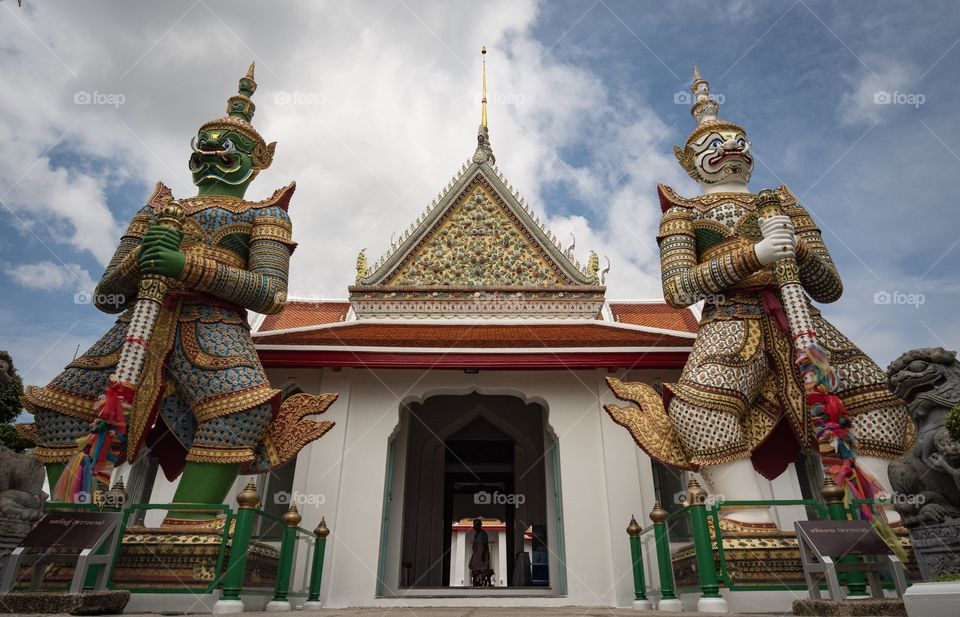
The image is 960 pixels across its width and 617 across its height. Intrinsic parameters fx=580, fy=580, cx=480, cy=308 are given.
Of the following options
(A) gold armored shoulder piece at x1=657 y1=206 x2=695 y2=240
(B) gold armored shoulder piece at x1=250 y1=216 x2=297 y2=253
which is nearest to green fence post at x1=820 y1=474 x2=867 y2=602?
(A) gold armored shoulder piece at x1=657 y1=206 x2=695 y2=240

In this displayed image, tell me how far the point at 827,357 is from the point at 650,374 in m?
2.34

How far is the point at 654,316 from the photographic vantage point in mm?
8922

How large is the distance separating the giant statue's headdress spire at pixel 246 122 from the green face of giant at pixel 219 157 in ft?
0.19

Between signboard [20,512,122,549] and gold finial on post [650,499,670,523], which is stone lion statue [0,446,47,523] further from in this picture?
gold finial on post [650,499,670,523]

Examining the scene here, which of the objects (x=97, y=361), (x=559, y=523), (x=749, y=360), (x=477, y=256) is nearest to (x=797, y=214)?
(x=749, y=360)

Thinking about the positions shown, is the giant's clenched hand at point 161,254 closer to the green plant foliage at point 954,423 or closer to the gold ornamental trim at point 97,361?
the gold ornamental trim at point 97,361

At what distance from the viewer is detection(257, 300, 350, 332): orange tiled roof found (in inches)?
331

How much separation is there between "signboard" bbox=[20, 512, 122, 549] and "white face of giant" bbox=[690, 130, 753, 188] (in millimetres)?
4915

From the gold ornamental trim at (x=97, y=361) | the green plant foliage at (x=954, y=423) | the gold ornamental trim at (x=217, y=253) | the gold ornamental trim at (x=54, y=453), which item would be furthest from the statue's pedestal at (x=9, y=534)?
the green plant foliage at (x=954, y=423)

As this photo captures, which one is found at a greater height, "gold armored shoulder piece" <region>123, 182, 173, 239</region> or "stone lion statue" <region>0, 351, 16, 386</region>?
"gold armored shoulder piece" <region>123, 182, 173, 239</region>

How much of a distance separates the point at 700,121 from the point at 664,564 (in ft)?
12.5

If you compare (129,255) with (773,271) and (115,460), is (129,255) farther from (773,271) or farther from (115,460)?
(773,271)

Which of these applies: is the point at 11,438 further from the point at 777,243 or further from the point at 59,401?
the point at 777,243

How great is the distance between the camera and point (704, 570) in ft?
11.4
